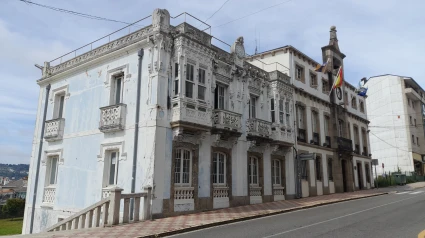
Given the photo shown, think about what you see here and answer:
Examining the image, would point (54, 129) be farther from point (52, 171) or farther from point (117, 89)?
point (117, 89)

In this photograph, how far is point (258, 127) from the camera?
59.7ft

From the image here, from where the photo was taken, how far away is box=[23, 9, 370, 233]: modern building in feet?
45.1

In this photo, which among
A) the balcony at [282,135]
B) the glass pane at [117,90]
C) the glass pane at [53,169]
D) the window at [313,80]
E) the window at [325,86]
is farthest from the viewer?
the window at [325,86]

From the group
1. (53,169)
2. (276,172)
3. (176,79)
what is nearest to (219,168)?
(176,79)

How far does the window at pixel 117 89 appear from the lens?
51.3ft

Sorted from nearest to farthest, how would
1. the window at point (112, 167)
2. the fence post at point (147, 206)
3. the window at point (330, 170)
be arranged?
1. the fence post at point (147, 206)
2. the window at point (112, 167)
3. the window at point (330, 170)

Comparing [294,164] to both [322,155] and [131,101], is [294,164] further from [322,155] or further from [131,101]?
[131,101]

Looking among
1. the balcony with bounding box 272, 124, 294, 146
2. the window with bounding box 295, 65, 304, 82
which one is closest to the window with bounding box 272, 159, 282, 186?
the balcony with bounding box 272, 124, 294, 146

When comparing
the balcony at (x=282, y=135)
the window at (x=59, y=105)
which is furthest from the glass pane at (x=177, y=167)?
the window at (x=59, y=105)

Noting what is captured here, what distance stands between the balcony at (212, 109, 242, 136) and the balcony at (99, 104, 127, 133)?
169 inches

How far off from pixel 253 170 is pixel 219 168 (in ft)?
9.92

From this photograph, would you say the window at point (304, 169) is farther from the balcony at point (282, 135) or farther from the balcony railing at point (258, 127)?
the balcony railing at point (258, 127)

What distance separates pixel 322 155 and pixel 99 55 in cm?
1821

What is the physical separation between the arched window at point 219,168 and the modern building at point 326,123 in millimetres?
8126
